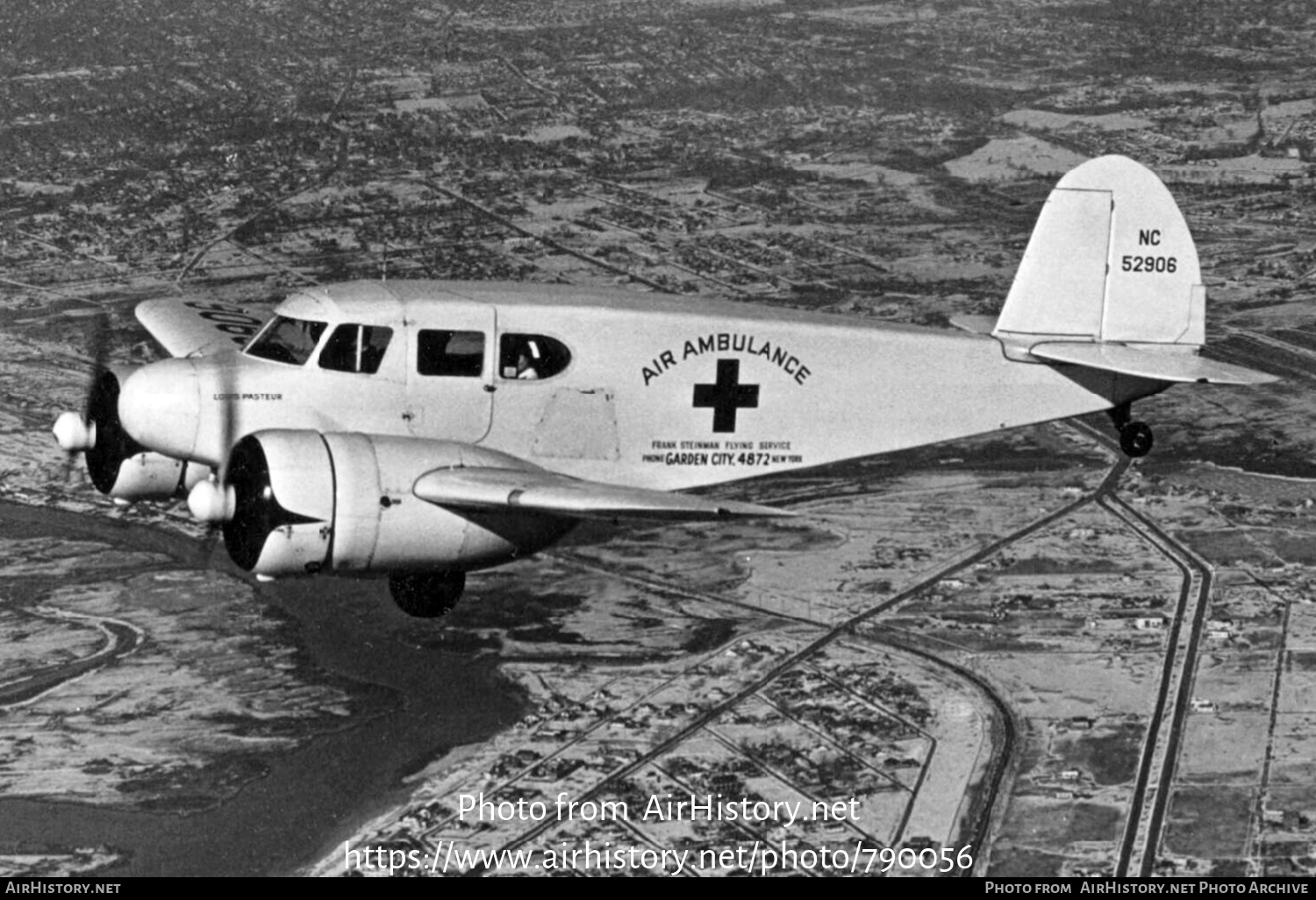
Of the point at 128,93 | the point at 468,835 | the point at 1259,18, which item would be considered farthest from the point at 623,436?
the point at 1259,18

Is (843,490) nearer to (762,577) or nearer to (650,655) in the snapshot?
(762,577)

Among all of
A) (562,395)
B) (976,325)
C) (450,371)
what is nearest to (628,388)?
(562,395)

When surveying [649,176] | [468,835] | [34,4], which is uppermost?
[34,4]

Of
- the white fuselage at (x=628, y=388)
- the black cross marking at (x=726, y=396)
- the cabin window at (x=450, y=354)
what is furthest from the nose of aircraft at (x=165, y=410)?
the black cross marking at (x=726, y=396)

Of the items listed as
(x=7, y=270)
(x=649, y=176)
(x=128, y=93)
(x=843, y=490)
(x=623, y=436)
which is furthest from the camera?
(x=128, y=93)

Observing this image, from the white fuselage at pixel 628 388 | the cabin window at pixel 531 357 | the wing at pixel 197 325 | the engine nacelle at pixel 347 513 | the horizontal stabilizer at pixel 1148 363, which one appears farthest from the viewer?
the wing at pixel 197 325

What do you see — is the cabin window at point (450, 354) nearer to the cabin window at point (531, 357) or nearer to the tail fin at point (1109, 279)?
the cabin window at point (531, 357)

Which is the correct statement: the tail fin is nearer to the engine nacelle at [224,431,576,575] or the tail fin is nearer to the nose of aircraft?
the engine nacelle at [224,431,576,575]
